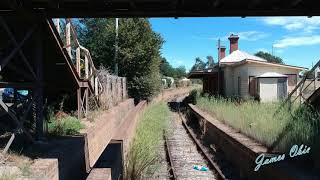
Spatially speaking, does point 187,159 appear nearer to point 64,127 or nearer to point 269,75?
point 64,127

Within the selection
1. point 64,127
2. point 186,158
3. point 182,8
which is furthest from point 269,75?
point 182,8

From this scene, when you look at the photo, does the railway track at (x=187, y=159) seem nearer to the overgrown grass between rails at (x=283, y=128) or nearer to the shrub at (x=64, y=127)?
the overgrown grass between rails at (x=283, y=128)

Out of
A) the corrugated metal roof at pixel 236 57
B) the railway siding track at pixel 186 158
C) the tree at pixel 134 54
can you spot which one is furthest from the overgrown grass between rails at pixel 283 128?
the corrugated metal roof at pixel 236 57

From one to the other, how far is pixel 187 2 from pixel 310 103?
263 inches

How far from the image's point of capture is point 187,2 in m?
10.2

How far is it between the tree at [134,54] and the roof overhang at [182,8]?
27312 mm

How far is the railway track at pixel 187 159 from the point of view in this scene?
13133 millimetres

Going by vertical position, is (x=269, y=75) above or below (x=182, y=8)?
below

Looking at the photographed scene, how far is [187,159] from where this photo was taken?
1609 centimetres

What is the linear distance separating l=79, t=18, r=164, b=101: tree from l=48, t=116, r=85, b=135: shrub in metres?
24.3

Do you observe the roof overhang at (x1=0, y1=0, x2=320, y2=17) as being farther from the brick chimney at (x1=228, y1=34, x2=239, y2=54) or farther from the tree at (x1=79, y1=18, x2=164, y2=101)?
the brick chimney at (x1=228, y1=34, x2=239, y2=54)

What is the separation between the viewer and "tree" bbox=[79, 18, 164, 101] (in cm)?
3834

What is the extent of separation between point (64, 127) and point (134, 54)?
84.3 ft

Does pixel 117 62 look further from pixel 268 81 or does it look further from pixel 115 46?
pixel 268 81
